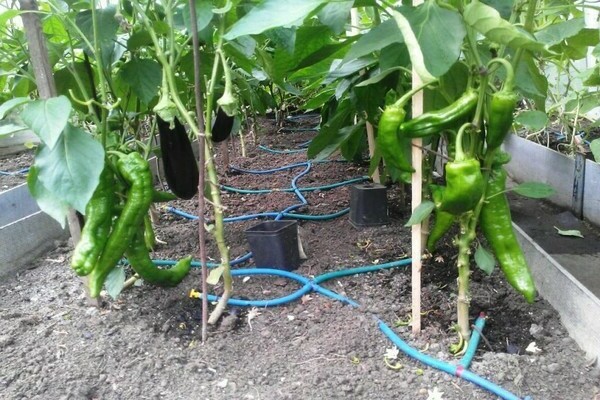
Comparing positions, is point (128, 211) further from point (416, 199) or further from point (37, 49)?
point (416, 199)

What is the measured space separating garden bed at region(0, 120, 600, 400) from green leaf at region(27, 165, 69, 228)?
16.4 inches

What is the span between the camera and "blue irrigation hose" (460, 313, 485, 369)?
1.26 m

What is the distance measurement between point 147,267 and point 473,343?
884 millimetres

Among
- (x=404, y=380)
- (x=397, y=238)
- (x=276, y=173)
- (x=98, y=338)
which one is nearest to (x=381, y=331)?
(x=404, y=380)

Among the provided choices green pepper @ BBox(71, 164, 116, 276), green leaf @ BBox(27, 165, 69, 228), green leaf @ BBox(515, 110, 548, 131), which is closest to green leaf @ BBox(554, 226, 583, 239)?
green leaf @ BBox(515, 110, 548, 131)

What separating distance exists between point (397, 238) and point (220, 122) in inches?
32.0

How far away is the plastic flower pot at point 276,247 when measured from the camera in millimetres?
1729

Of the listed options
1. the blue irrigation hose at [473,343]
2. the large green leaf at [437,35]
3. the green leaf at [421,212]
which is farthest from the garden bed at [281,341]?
the large green leaf at [437,35]

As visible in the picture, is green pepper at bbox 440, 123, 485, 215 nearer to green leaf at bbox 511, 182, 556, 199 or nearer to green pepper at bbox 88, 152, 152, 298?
green leaf at bbox 511, 182, 556, 199

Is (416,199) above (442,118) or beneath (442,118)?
beneath

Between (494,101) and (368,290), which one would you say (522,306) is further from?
(494,101)

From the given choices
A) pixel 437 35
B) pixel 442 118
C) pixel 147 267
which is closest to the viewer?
pixel 437 35

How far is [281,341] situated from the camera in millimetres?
1413

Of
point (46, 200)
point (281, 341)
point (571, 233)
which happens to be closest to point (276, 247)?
point (281, 341)
